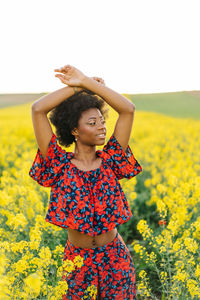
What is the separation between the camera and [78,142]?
212 cm

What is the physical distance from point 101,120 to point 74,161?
332 millimetres

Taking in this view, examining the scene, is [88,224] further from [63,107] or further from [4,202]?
[4,202]

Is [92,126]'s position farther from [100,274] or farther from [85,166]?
[100,274]

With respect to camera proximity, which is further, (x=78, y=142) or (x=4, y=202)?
(x=4, y=202)

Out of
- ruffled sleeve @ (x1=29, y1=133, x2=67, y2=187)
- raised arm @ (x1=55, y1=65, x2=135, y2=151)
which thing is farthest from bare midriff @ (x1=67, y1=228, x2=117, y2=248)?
raised arm @ (x1=55, y1=65, x2=135, y2=151)

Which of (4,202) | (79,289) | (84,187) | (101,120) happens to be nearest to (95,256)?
(79,289)

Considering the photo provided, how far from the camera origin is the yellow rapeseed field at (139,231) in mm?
1972

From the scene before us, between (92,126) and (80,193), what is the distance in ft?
1.43

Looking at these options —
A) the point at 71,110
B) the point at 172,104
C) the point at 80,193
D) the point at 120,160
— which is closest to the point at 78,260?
the point at 80,193

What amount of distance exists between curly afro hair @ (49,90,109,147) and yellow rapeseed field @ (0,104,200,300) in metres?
0.50

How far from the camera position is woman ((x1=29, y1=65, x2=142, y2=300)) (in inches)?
76.3

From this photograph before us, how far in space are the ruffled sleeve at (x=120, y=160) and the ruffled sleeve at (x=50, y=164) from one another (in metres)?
0.33

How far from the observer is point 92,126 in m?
1.97

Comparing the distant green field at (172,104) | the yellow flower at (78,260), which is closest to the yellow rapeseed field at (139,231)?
the yellow flower at (78,260)
